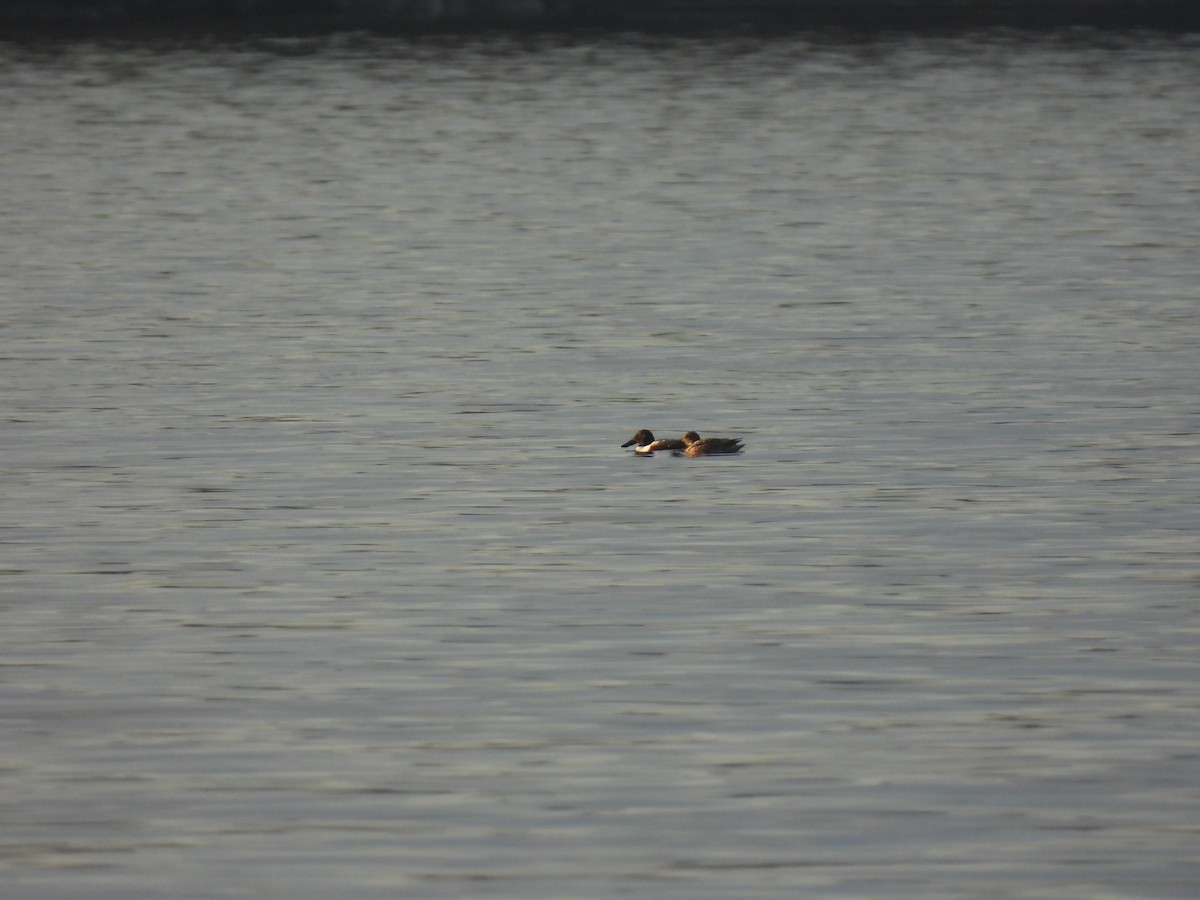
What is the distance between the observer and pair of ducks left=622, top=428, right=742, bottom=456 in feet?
65.2

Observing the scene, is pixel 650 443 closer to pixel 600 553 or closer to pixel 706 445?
pixel 706 445

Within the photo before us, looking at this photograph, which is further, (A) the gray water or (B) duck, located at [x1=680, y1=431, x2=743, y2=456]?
(B) duck, located at [x1=680, y1=431, x2=743, y2=456]

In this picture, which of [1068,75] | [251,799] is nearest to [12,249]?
[251,799]

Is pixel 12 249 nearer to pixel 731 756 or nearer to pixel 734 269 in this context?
pixel 734 269

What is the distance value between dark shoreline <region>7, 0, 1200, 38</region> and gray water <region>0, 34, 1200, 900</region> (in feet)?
180

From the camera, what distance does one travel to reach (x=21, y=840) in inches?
440

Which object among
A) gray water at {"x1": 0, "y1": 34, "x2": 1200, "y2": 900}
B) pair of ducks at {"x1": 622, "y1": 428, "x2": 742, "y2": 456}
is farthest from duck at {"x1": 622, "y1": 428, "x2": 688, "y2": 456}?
gray water at {"x1": 0, "y1": 34, "x2": 1200, "y2": 900}

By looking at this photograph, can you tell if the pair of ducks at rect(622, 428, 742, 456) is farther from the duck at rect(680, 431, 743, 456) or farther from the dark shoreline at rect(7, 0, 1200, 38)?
the dark shoreline at rect(7, 0, 1200, 38)

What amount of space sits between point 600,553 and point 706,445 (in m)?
3.35

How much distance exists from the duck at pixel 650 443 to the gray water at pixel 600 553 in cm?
15

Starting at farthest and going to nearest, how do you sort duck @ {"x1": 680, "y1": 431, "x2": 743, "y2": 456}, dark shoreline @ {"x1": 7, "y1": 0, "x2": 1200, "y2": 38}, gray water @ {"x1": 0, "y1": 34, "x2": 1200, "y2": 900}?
dark shoreline @ {"x1": 7, "y1": 0, "x2": 1200, "y2": 38} < duck @ {"x1": 680, "y1": 431, "x2": 743, "y2": 456} < gray water @ {"x1": 0, "y1": 34, "x2": 1200, "y2": 900}

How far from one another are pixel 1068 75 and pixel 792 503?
2216 inches

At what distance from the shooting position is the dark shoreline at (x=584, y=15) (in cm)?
→ 9475

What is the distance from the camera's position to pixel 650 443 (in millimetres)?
20000
